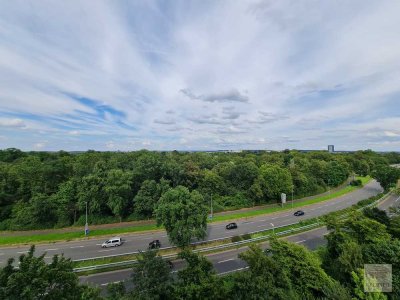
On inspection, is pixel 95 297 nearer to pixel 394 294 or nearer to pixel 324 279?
pixel 324 279

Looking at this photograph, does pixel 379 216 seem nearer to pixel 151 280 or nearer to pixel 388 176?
pixel 151 280

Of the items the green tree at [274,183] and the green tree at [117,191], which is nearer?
the green tree at [117,191]

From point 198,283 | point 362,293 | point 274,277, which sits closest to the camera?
point 362,293

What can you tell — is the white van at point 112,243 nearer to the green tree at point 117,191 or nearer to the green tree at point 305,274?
the green tree at point 117,191

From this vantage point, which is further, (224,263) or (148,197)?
(148,197)

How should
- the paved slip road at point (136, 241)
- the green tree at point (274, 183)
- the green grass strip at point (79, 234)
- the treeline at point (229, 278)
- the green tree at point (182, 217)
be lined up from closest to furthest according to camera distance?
the treeline at point (229, 278), the green tree at point (182, 217), the paved slip road at point (136, 241), the green grass strip at point (79, 234), the green tree at point (274, 183)

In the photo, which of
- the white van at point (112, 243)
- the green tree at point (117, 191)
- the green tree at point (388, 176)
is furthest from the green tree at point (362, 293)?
the green tree at point (388, 176)

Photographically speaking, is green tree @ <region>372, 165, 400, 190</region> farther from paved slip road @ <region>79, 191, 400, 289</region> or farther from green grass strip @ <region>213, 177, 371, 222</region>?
paved slip road @ <region>79, 191, 400, 289</region>

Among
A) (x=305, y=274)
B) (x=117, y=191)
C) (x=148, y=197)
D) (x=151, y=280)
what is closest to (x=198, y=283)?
(x=151, y=280)
